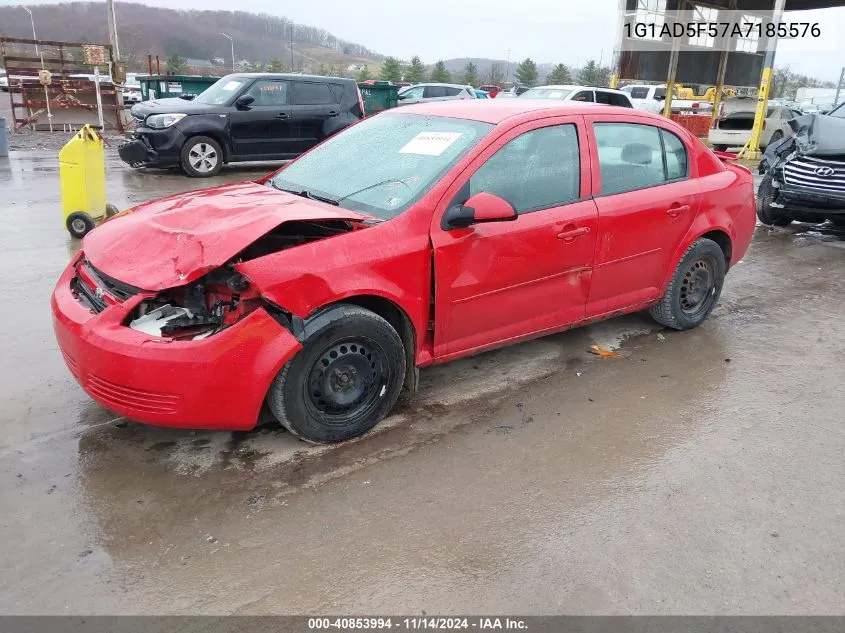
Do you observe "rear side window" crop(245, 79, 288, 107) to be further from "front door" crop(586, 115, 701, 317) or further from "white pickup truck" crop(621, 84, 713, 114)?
"white pickup truck" crop(621, 84, 713, 114)

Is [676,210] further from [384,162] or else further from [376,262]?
[376,262]

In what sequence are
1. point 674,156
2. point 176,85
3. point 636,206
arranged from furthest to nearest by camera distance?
point 176,85
point 674,156
point 636,206

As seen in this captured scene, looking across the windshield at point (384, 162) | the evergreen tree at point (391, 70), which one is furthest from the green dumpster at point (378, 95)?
the evergreen tree at point (391, 70)

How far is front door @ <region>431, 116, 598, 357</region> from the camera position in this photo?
358cm

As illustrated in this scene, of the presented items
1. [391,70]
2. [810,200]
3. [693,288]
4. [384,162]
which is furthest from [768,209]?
[391,70]

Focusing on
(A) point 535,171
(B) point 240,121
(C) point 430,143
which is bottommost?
(B) point 240,121

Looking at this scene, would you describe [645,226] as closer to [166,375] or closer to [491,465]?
[491,465]

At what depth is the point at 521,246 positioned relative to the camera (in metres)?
3.77

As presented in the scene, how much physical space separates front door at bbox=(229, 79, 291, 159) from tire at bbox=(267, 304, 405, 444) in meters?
9.29

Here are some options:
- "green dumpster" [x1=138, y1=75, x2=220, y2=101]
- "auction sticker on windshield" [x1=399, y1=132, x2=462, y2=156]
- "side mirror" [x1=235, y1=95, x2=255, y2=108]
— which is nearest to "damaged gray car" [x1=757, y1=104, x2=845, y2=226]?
"auction sticker on windshield" [x1=399, y1=132, x2=462, y2=156]

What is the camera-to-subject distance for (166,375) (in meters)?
2.92

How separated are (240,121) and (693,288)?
353 inches
